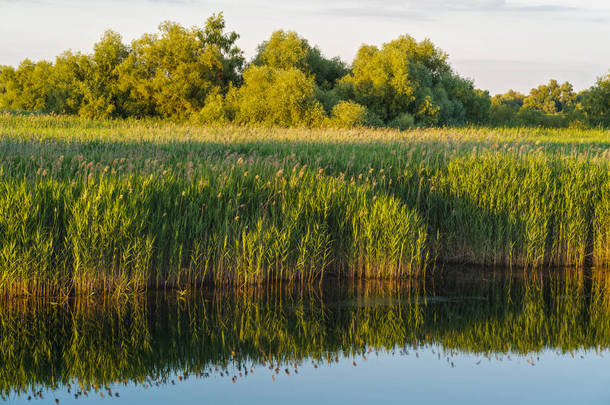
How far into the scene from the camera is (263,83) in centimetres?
3238

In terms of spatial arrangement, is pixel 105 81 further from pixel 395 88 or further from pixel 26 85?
pixel 26 85

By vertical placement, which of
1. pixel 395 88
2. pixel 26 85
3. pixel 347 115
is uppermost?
pixel 26 85

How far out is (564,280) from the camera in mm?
10578

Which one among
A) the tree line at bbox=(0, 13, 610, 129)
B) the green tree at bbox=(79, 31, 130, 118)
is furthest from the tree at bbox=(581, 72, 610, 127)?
the green tree at bbox=(79, 31, 130, 118)

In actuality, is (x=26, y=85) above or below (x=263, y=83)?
above

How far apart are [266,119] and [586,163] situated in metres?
21.1

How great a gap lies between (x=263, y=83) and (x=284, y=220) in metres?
→ 23.6

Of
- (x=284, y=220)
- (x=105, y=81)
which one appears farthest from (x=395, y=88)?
(x=284, y=220)

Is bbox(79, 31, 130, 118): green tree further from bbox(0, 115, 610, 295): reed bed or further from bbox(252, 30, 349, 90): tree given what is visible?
bbox(0, 115, 610, 295): reed bed

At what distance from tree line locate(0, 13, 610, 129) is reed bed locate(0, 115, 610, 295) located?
19051 millimetres

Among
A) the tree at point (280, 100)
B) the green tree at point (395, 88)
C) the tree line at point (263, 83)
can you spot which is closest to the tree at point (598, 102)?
the tree line at point (263, 83)

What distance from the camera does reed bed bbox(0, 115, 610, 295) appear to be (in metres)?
8.57

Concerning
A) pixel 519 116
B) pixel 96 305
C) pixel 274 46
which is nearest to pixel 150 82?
pixel 274 46

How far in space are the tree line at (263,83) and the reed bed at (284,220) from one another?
19051 mm
